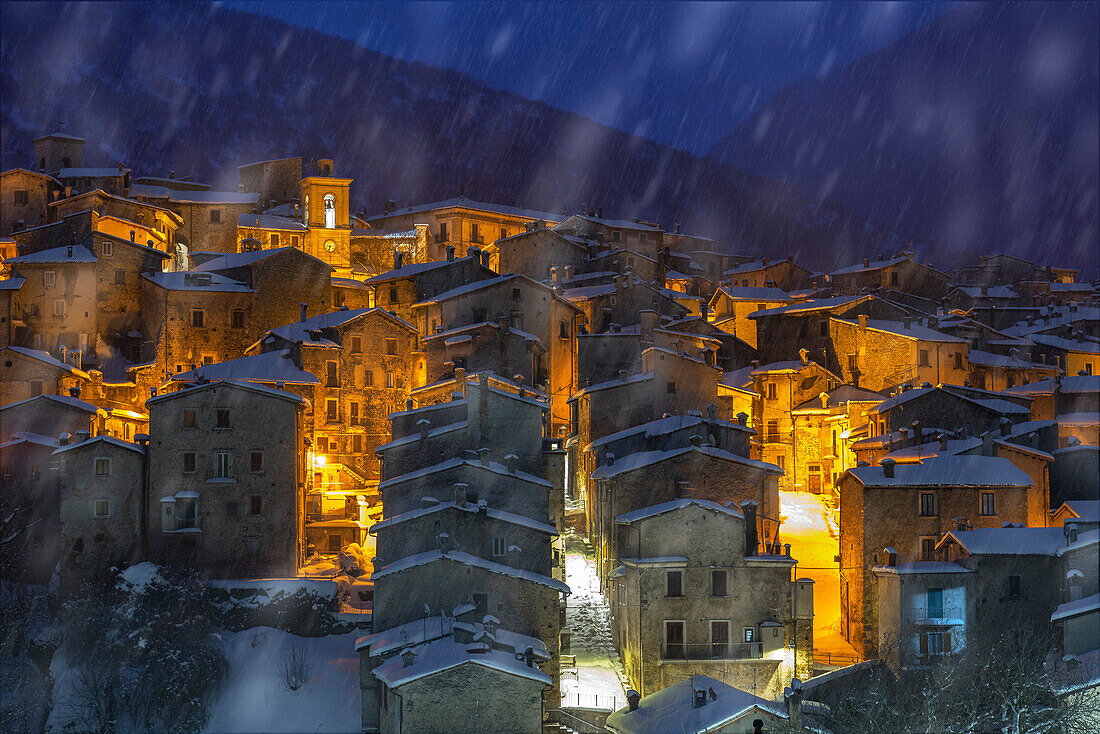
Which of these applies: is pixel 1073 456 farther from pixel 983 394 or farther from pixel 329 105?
pixel 329 105

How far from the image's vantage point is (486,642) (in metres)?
27.2

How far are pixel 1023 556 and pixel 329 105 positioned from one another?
367 ft

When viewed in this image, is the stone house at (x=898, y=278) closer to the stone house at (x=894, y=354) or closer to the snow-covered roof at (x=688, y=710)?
the stone house at (x=894, y=354)

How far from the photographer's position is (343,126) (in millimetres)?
126062

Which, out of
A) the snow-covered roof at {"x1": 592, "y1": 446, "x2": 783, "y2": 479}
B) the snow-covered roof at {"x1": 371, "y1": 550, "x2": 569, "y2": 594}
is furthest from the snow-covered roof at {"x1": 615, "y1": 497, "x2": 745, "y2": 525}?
the snow-covered roof at {"x1": 371, "y1": 550, "x2": 569, "y2": 594}

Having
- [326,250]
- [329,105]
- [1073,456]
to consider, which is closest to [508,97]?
[329,105]

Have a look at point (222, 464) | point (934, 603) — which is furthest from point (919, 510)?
point (222, 464)

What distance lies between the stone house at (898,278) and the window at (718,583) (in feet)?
108

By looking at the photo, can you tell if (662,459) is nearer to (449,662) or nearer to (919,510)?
(919,510)

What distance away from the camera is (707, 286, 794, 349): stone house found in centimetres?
5456

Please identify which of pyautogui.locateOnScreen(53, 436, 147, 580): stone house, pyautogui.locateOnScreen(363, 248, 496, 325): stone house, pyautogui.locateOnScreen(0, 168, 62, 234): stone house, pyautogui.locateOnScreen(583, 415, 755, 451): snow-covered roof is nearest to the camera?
pyautogui.locateOnScreen(53, 436, 147, 580): stone house

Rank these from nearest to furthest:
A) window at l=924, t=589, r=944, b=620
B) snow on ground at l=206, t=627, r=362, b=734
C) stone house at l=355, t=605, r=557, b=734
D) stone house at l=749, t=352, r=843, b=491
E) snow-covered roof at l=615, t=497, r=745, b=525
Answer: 1. stone house at l=355, t=605, r=557, b=734
2. snow on ground at l=206, t=627, r=362, b=734
3. snow-covered roof at l=615, t=497, r=745, b=525
4. window at l=924, t=589, r=944, b=620
5. stone house at l=749, t=352, r=843, b=491

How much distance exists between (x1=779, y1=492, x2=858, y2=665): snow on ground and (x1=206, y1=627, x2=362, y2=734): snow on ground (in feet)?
44.4

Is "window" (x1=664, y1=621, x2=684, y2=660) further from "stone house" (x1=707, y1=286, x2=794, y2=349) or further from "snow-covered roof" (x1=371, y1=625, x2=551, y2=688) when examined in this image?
"stone house" (x1=707, y1=286, x2=794, y2=349)
